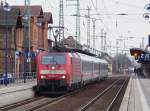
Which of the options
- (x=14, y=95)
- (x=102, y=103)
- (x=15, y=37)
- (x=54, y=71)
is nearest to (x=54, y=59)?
(x=54, y=71)

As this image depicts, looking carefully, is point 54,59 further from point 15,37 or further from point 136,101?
point 15,37

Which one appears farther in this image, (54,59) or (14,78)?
(14,78)

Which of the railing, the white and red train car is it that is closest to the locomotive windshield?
the white and red train car

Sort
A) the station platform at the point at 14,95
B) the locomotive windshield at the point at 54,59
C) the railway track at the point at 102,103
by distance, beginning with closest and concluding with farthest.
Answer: the railway track at the point at 102,103
the station platform at the point at 14,95
the locomotive windshield at the point at 54,59

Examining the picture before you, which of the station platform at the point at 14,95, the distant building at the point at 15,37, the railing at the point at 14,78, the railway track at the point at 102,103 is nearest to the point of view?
the railway track at the point at 102,103

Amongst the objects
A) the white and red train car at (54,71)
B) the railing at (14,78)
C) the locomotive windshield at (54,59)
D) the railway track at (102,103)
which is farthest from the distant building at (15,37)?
the railway track at (102,103)

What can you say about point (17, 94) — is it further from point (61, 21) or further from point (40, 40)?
point (40, 40)

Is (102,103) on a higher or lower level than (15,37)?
lower

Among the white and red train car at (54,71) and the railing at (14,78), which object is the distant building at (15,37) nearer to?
the railing at (14,78)

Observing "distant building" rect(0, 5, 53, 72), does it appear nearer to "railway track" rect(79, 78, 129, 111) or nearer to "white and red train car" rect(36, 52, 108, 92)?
"white and red train car" rect(36, 52, 108, 92)

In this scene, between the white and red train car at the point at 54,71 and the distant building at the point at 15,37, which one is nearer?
the white and red train car at the point at 54,71

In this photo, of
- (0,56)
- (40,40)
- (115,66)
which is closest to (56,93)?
(0,56)

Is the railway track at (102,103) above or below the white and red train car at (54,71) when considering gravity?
below

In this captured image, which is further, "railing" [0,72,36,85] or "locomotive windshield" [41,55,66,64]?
"railing" [0,72,36,85]
